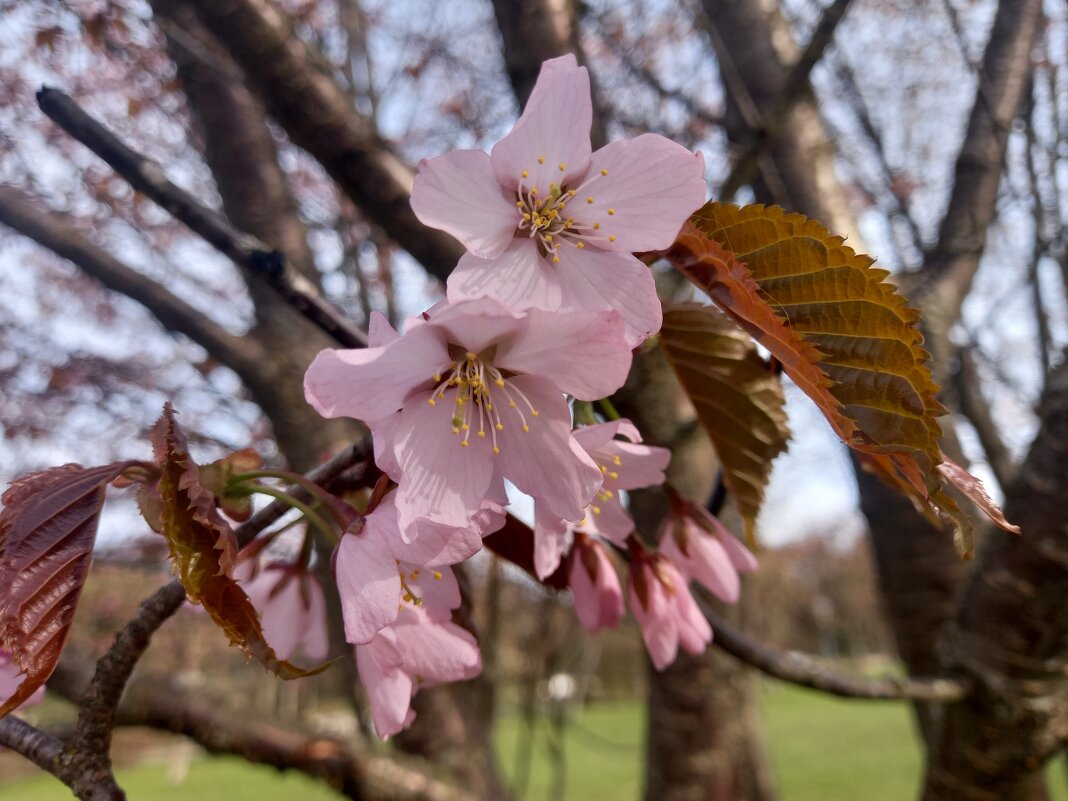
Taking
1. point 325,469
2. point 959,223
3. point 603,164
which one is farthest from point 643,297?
point 959,223

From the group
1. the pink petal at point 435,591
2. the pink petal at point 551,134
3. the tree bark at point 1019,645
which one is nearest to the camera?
the pink petal at point 551,134

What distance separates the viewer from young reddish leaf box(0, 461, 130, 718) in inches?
17.2

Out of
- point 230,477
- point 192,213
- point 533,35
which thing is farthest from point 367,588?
point 533,35

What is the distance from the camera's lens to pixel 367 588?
0.48 m

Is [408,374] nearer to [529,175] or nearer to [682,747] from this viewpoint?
[529,175]

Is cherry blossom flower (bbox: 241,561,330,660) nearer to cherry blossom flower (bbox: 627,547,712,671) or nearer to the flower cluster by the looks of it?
the flower cluster

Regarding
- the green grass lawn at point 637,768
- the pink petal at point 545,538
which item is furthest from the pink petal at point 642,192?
the green grass lawn at point 637,768

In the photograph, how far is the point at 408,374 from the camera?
493mm

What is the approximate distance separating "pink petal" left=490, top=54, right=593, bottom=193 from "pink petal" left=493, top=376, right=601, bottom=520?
6.0 inches

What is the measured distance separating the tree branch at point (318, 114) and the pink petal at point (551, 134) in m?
0.66

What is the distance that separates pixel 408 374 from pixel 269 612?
39 cm

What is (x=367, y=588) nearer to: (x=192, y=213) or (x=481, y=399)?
(x=481, y=399)

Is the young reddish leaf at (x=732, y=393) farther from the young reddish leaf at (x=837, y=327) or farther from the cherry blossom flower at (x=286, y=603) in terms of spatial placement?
the cherry blossom flower at (x=286, y=603)

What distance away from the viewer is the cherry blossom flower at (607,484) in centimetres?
56
